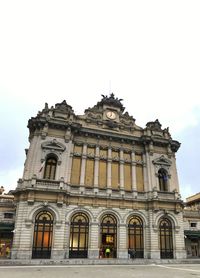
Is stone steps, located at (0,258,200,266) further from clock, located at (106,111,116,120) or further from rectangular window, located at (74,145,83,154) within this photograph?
clock, located at (106,111,116,120)

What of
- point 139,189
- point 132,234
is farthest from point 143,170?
point 132,234

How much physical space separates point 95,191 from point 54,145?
809cm

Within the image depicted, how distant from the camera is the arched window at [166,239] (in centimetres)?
2944

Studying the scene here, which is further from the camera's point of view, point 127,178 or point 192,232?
point 192,232

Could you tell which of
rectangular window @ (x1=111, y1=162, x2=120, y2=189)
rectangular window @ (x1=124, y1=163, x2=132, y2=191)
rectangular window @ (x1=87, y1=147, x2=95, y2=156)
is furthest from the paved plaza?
rectangular window @ (x1=87, y1=147, x2=95, y2=156)

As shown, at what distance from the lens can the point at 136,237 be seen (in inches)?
1163

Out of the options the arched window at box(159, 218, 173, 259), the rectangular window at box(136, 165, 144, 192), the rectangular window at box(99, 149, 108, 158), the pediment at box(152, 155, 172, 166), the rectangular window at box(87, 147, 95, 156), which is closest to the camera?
the arched window at box(159, 218, 173, 259)

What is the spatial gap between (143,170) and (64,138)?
12455mm

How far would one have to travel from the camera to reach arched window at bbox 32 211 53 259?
999 inches

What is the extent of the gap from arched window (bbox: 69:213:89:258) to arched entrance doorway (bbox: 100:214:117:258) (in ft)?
6.83

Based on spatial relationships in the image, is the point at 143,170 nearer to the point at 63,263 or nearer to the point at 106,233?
the point at 106,233

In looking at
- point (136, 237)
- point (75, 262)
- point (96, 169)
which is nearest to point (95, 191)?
point (96, 169)

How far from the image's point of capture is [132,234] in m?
29.5

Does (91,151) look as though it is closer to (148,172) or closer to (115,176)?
(115,176)
